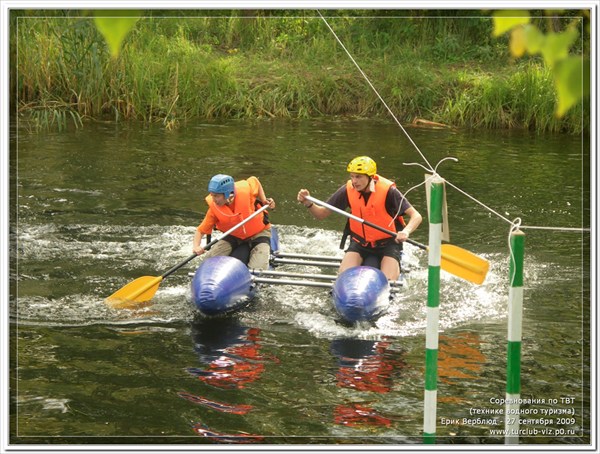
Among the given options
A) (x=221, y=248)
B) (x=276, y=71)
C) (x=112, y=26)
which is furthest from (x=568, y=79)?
(x=276, y=71)

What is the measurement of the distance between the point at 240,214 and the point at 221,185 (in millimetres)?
418

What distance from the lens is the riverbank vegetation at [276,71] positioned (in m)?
13.9

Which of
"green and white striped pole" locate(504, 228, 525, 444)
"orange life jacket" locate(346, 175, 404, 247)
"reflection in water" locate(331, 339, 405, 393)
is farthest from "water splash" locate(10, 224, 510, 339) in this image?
"green and white striped pole" locate(504, 228, 525, 444)

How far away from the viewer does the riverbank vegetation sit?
1390cm

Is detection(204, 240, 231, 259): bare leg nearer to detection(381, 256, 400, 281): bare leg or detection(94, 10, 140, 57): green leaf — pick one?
detection(381, 256, 400, 281): bare leg

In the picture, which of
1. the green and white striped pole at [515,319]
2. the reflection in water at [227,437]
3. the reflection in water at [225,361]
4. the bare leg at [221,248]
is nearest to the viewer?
the green and white striped pole at [515,319]

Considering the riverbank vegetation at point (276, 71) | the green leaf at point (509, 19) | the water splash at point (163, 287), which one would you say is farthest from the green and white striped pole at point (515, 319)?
the riverbank vegetation at point (276, 71)

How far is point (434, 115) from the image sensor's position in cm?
1592

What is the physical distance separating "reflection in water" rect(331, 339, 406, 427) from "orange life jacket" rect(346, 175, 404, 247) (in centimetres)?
112

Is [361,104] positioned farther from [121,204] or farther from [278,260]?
[278,260]

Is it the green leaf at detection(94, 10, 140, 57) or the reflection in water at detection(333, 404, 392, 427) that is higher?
the green leaf at detection(94, 10, 140, 57)

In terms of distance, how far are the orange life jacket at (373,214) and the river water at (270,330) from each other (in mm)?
611

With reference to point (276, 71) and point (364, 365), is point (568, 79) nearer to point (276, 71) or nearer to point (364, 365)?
point (364, 365)

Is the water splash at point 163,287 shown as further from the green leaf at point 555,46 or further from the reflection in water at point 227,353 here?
the green leaf at point 555,46
